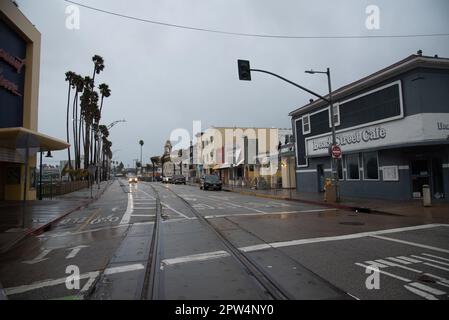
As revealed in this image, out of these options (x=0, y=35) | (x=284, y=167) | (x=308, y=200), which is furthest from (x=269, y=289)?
(x=284, y=167)

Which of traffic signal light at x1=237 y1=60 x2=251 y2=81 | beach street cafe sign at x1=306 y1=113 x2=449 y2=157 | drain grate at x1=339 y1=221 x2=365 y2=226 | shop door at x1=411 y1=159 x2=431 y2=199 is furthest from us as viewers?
shop door at x1=411 y1=159 x2=431 y2=199

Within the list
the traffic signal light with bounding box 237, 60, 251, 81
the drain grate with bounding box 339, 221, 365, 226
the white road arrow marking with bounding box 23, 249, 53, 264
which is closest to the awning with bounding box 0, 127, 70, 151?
the white road arrow marking with bounding box 23, 249, 53, 264

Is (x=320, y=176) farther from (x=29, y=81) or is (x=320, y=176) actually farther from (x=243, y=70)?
(x=29, y=81)

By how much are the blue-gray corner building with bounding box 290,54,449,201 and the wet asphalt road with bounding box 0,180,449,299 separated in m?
7.18

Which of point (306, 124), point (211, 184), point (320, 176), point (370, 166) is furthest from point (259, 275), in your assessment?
point (211, 184)

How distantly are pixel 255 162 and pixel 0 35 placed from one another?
27349mm

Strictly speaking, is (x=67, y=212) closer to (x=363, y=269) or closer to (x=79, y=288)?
(x=79, y=288)

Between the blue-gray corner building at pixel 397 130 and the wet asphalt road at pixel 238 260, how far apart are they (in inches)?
283

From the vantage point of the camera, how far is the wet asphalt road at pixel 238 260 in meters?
5.38

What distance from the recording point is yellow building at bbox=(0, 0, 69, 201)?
71.4 feet

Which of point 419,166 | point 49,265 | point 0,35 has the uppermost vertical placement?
point 0,35

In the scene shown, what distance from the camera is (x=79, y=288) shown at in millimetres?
5602

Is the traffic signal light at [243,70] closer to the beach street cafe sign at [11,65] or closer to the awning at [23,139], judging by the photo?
the awning at [23,139]

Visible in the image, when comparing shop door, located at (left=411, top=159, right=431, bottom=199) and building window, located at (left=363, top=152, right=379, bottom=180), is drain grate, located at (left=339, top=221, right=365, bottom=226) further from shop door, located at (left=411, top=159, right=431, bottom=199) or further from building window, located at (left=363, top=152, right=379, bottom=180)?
building window, located at (left=363, top=152, right=379, bottom=180)
